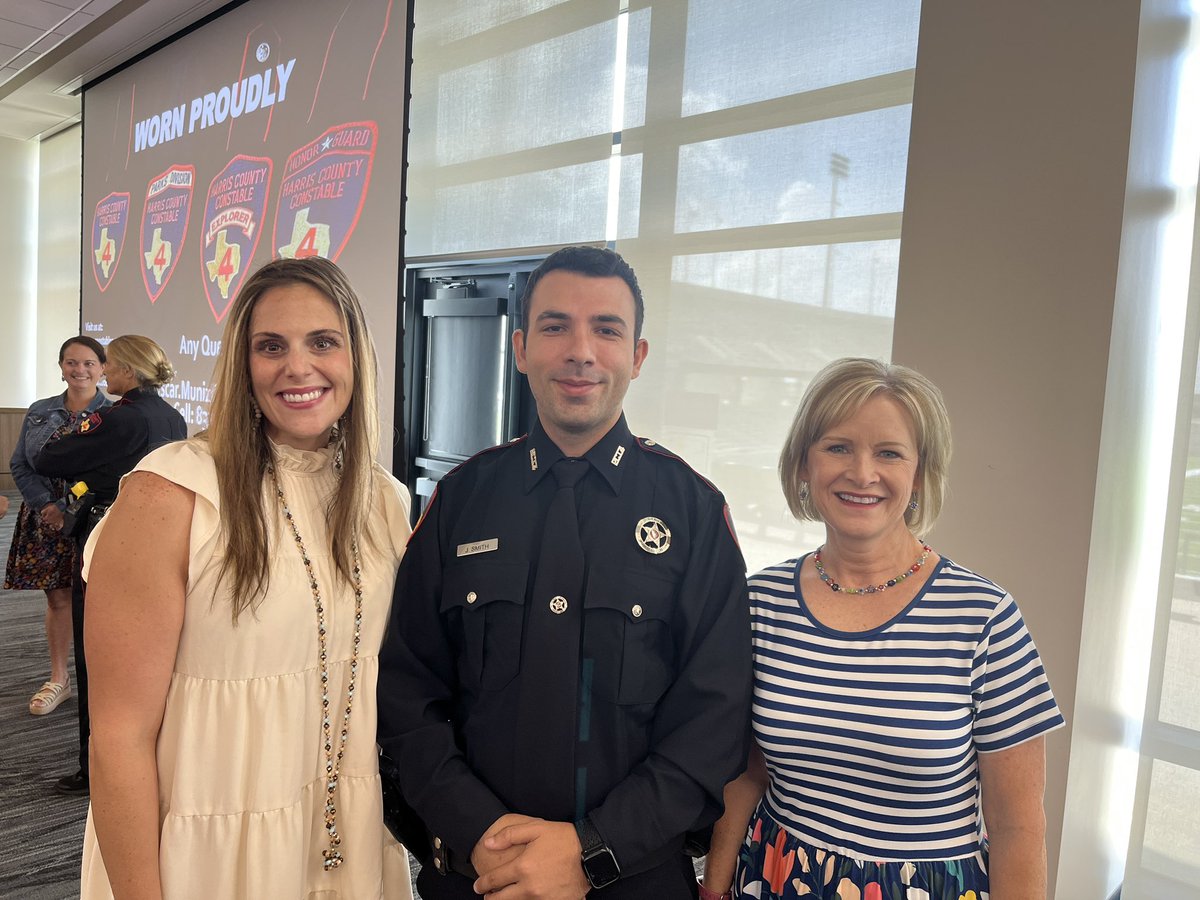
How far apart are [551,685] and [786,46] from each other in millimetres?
2617

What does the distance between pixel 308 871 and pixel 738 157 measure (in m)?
2.72

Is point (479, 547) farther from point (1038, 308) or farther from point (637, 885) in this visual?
point (1038, 308)

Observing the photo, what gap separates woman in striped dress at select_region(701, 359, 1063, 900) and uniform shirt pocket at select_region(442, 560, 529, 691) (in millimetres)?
393

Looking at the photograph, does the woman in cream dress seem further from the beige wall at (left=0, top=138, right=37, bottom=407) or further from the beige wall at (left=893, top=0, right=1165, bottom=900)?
the beige wall at (left=0, top=138, right=37, bottom=407)

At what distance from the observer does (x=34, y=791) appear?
9.83ft

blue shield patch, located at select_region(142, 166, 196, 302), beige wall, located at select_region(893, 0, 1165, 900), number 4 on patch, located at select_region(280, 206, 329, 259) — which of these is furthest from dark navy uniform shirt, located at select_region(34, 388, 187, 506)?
blue shield patch, located at select_region(142, 166, 196, 302)

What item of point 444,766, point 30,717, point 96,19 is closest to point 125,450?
point 30,717

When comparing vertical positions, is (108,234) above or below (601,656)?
above

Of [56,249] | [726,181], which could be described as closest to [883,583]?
[726,181]

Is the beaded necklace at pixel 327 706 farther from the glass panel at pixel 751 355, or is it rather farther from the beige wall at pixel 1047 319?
the glass panel at pixel 751 355

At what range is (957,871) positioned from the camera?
3.91ft

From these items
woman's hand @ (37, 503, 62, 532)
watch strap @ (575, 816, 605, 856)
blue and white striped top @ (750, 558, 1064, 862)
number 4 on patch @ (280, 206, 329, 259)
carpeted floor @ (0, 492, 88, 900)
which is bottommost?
carpeted floor @ (0, 492, 88, 900)

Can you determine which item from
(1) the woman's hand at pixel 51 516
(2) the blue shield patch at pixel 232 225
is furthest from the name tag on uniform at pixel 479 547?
(2) the blue shield patch at pixel 232 225

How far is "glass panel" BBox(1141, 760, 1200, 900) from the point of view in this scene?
2.22m
